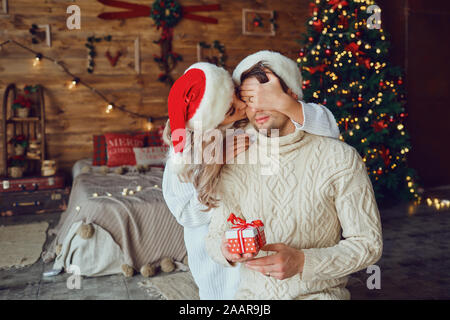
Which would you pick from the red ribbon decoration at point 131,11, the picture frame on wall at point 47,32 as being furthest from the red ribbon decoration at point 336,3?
the picture frame on wall at point 47,32

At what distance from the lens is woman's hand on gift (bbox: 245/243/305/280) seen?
101 cm

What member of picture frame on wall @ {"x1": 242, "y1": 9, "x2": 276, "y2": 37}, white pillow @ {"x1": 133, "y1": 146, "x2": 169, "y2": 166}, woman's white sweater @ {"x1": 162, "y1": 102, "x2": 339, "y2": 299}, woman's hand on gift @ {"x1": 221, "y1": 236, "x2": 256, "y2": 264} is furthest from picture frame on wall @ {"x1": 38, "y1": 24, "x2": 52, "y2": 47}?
woman's hand on gift @ {"x1": 221, "y1": 236, "x2": 256, "y2": 264}

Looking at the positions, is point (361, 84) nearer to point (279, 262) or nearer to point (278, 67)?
point (278, 67)

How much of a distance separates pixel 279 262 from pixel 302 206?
19 centimetres

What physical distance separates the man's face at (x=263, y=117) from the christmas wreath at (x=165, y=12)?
4.32 metres

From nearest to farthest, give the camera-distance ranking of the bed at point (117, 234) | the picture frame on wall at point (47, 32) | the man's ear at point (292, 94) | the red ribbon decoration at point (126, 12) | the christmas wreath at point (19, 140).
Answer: the man's ear at point (292, 94), the bed at point (117, 234), the christmas wreath at point (19, 140), the picture frame on wall at point (47, 32), the red ribbon decoration at point (126, 12)

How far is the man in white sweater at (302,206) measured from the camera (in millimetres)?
1066

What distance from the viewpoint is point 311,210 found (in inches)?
44.5

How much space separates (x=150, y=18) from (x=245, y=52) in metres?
1.33

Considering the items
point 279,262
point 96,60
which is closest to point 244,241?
point 279,262

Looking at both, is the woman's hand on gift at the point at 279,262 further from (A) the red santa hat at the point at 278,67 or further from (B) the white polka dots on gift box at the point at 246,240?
(A) the red santa hat at the point at 278,67

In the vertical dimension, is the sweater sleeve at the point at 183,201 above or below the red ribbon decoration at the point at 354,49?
below
